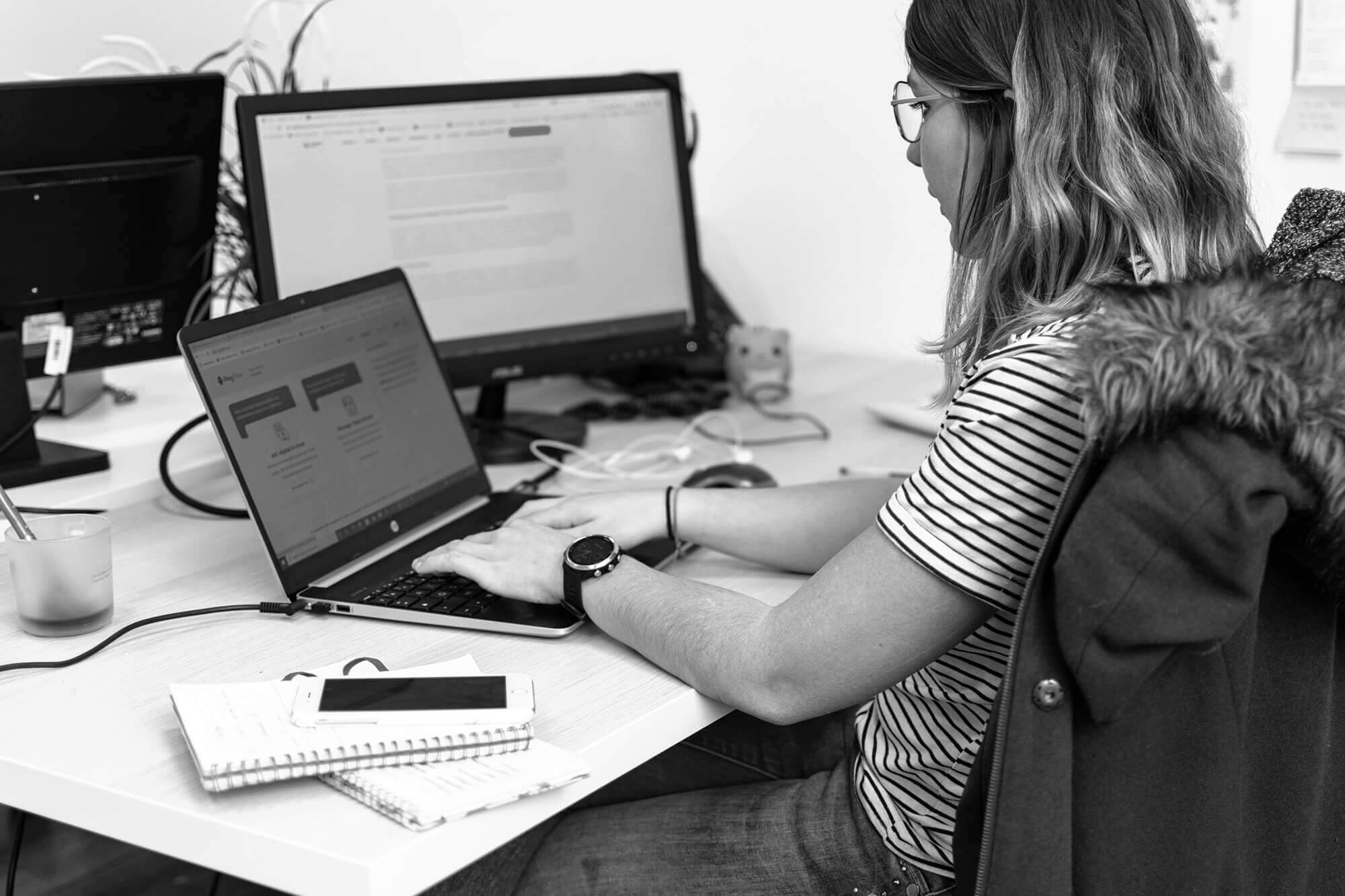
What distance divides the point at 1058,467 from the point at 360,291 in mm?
772

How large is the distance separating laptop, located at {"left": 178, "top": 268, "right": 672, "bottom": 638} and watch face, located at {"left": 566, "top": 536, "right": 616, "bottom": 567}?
26 mm

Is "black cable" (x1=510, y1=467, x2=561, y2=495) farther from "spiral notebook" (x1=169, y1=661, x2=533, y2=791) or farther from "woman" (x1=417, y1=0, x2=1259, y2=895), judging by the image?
"spiral notebook" (x1=169, y1=661, x2=533, y2=791)

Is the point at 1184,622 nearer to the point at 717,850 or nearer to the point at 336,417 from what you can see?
the point at 717,850

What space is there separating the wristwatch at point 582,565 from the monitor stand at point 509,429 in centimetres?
53

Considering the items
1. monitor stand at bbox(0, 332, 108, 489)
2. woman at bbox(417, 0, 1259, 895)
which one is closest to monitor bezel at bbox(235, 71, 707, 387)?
monitor stand at bbox(0, 332, 108, 489)

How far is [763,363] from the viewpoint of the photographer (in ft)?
6.29

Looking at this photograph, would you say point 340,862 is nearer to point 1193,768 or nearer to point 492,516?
point 1193,768

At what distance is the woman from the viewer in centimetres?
87

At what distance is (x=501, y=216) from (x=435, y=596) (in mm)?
649

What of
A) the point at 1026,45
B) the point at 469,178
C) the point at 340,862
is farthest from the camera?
the point at 469,178

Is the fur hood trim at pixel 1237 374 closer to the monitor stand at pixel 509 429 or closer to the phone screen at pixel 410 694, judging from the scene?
the phone screen at pixel 410 694

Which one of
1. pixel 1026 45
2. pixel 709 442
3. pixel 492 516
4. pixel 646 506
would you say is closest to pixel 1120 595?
pixel 1026 45

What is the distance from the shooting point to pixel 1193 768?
2.72 feet

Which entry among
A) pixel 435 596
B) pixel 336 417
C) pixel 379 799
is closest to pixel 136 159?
pixel 336 417
